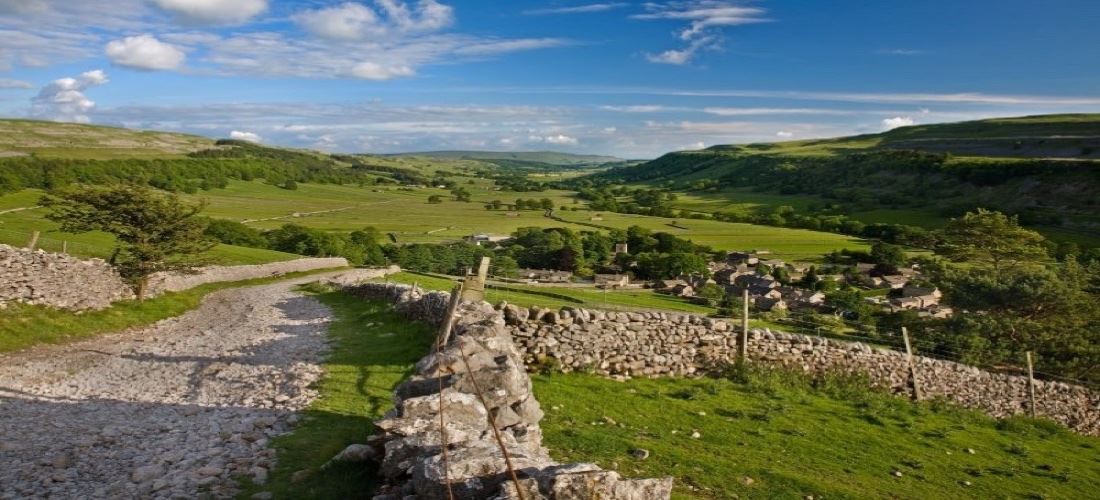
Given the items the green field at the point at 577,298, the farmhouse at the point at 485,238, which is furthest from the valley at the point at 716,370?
the farmhouse at the point at 485,238

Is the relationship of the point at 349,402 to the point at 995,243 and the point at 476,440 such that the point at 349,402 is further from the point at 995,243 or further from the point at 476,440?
the point at 995,243

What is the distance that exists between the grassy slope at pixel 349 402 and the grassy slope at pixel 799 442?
342cm

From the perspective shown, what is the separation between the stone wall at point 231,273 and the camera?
2897 cm

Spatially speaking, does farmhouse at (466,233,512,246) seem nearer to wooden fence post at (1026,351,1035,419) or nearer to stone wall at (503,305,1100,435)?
stone wall at (503,305,1100,435)

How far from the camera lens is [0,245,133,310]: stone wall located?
19656 millimetres

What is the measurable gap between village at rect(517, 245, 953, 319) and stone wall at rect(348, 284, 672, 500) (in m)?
45.6

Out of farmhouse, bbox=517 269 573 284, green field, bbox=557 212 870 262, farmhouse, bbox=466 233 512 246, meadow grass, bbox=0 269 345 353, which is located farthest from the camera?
farmhouse, bbox=466 233 512 246

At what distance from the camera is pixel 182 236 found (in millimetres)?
27531

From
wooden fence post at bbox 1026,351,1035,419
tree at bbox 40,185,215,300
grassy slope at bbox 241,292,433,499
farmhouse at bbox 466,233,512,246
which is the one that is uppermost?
tree at bbox 40,185,215,300

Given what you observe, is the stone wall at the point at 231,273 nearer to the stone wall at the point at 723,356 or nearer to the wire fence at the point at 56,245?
the wire fence at the point at 56,245

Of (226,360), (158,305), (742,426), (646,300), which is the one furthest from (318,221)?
(742,426)

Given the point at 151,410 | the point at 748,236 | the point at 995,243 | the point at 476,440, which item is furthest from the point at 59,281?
the point at 748,236

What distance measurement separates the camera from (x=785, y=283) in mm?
76188

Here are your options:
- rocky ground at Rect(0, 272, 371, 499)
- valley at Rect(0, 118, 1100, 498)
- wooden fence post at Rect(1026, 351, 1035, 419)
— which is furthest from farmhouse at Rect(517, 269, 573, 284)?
wooden fence post at Rect(1026, 351, 1035, 419)
